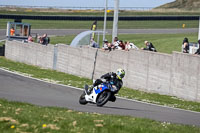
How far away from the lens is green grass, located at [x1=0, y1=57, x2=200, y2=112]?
20141 mm

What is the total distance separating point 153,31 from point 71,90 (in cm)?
3641

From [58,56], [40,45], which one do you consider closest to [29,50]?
[40,45]

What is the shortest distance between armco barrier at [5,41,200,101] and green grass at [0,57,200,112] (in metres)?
0.54

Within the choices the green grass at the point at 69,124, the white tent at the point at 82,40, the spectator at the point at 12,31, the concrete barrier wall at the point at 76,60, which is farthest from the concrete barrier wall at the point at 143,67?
the spectator at the point at 12,31

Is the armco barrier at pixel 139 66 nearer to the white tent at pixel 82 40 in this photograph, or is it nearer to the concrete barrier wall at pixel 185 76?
the concrete barrier wall at pixel 185 76

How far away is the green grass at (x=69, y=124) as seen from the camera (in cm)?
1043

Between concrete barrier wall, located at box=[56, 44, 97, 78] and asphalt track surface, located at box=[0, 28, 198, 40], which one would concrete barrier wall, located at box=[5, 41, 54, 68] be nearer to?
concrete barrier wall, located at box=[56, 44, 97, 78]

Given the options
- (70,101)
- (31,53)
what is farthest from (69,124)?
(31,53)

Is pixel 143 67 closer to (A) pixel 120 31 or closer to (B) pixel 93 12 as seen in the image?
(A) pixel 120 31

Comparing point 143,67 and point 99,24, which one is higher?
point 99,24

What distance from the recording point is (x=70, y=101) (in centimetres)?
1856

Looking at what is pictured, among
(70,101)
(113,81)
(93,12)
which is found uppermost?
(93,12)

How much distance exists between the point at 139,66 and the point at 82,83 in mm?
3219

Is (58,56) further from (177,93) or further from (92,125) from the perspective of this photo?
(92,125)
